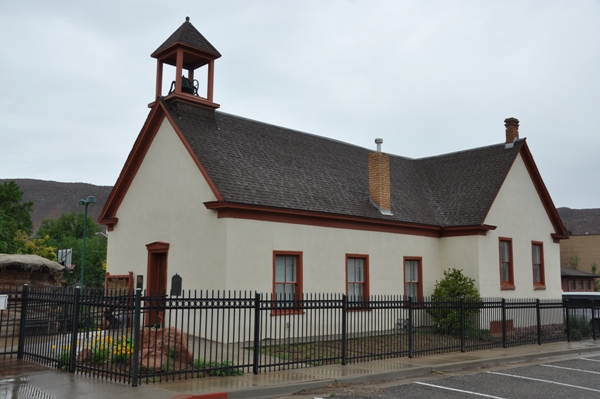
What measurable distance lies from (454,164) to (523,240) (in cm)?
470

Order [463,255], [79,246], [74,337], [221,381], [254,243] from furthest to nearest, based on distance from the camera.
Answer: [79,246]
[463,255]
[254,243]
[74,337]
[221,381]

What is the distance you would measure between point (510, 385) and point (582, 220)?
18418cm

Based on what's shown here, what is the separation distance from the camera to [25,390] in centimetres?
984

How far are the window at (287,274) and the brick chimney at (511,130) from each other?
1254 cm

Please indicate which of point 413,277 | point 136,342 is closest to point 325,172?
point 413,277

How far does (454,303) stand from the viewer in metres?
16.8

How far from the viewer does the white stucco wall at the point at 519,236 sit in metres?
22.7

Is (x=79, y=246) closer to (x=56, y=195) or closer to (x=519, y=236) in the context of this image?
(x=519, y=236)

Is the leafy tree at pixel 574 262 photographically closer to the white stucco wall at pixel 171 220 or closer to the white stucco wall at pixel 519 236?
the white stucco wall at pixel 519 236

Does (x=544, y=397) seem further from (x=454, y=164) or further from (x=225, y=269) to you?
(x=454, y=164)

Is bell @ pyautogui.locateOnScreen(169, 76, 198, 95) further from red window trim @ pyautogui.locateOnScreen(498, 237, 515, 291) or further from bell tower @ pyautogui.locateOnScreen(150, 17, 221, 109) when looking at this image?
red window trim @ pyautogui.locateOnScreen(498, 237, 515, 291)

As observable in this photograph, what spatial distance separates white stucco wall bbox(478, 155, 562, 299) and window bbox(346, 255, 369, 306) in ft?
16.1

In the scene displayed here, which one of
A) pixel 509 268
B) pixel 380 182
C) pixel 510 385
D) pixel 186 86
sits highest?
pixel 186 86

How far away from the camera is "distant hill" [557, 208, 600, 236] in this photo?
17318 centimetres
